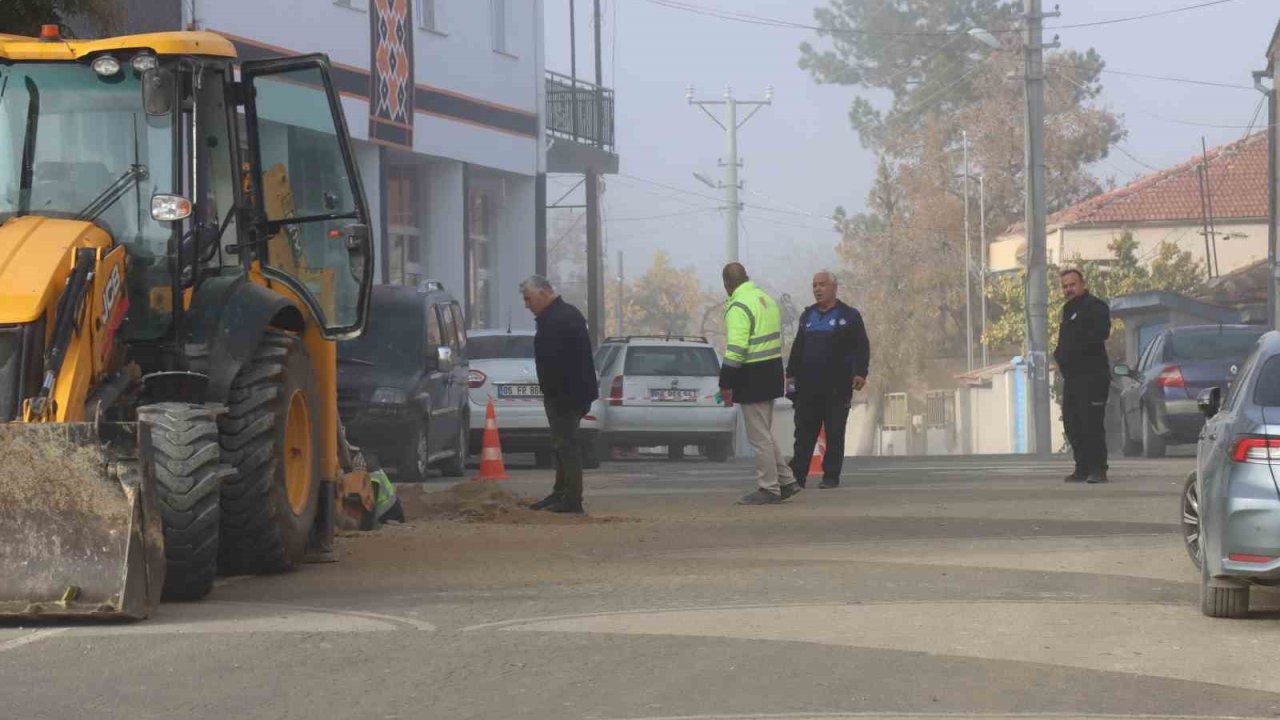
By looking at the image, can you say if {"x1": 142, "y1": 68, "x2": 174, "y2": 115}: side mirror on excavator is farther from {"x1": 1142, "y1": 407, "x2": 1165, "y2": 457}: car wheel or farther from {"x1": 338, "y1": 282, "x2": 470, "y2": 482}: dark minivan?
{"x1": 1142, "y1": 407, "x2": 1165, "y2": 457}: car wheel

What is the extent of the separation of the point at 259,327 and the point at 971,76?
229ft

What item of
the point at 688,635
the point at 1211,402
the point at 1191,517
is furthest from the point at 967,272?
the point at 688,635

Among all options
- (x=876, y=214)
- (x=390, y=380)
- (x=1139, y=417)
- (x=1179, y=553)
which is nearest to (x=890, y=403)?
(x=876, y=214)

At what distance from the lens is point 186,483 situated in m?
9.66

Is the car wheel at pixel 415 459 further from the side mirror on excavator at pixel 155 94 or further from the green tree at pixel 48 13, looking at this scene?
the side mirror on excavator at pixel 155 94

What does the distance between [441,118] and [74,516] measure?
83.6 ft

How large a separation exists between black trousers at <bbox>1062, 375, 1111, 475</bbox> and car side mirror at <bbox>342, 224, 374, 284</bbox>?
29.0ft

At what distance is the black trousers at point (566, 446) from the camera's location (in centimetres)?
1579

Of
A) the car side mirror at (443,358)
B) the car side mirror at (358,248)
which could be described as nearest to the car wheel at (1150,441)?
the car side mirror at (443,358)

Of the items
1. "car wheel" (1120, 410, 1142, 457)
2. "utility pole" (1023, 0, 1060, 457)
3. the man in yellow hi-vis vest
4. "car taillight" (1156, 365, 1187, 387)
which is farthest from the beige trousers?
"utility pole" (1023, 0, 1060, 457)

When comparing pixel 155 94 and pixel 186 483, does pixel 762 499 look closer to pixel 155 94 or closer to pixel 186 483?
pixel 155 94

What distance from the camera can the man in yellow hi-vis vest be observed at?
56.4ft

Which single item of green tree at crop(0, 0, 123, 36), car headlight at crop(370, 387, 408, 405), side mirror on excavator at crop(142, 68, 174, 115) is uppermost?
green tree at crop(0, 0, 123, 36)

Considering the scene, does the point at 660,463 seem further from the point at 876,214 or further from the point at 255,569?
the point at 876,214
